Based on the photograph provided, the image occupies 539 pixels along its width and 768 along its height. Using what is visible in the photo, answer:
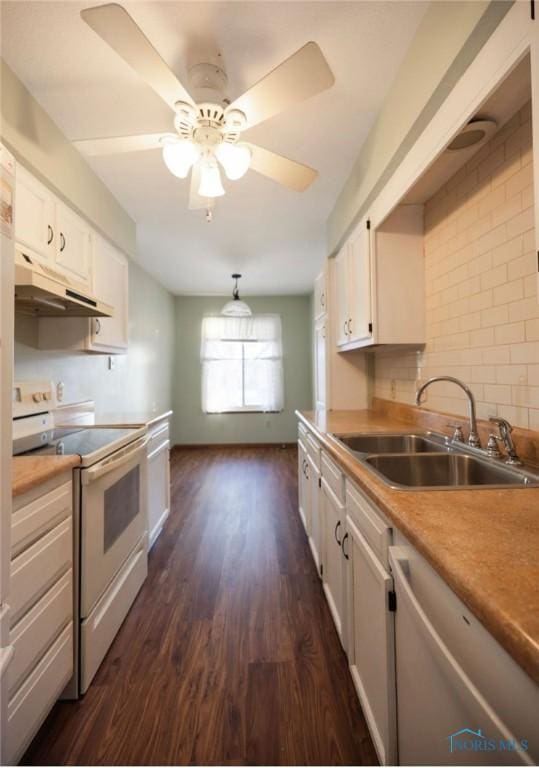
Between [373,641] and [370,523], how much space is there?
361 millimetres

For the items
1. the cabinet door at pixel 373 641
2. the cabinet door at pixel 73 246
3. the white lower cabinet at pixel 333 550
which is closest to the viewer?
the cabinet door at pixel 373 641

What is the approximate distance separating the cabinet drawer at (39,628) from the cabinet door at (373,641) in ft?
3.40

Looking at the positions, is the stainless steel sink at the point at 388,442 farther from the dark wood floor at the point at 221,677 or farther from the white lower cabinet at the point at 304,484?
the dark wood floor at the point at 221,677

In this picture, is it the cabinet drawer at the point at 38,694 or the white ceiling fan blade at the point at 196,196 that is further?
the white ceiling fan blade at the point at 196,196

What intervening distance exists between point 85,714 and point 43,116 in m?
2.61

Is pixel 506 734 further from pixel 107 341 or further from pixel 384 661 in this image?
pixel 107 341

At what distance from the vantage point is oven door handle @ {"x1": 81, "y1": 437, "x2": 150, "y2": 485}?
1.27m

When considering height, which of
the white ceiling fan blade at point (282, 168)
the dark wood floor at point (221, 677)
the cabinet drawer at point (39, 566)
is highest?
the white ceiling fan blade at point (282, 168)

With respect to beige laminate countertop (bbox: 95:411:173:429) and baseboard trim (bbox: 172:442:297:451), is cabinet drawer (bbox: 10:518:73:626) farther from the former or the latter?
baseboard trim (bbox: 172:442:297:451)

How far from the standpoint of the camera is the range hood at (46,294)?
4.14ft

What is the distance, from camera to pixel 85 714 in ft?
3.92

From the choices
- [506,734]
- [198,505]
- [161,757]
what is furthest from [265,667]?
[198,505]

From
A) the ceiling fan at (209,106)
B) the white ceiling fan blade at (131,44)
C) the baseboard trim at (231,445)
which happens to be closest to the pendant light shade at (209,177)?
the ceiling fan at (209,106)

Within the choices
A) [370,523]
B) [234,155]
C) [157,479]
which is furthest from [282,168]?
[157,479]
